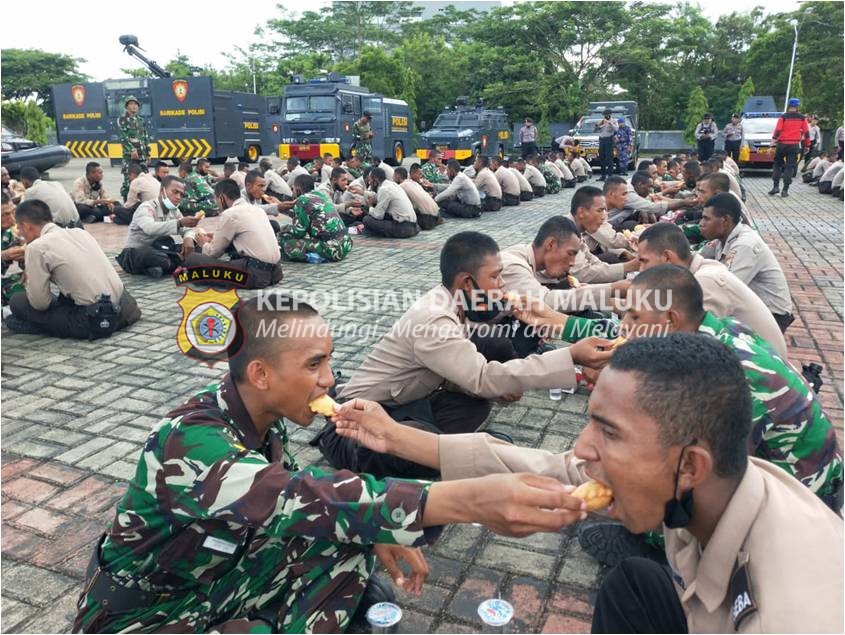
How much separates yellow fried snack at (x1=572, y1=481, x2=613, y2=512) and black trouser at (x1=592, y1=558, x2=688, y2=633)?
299 millimetres

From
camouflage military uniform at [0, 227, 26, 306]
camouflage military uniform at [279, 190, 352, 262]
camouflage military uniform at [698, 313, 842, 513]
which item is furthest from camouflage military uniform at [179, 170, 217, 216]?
camouflage military uniform at [698, 313, 842, 513]

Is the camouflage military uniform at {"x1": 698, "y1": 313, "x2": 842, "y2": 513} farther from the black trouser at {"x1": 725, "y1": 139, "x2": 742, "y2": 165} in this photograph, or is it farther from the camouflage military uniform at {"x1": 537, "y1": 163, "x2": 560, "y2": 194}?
the black trouser at {"x1": 725, "y1": 139, "x2": 742, "y2": 165}

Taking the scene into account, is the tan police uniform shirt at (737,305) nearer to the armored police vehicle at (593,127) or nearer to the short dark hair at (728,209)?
the short dark hair at (728,209)

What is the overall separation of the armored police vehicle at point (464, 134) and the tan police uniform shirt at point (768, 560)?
2066 centimetres

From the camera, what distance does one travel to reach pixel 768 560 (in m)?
1.40

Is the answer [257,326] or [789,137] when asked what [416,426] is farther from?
[789,137]

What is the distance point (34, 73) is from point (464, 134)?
3447 centimetres

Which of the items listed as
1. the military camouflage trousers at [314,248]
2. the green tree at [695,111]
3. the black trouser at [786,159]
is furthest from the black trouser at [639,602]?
the green tree at [695,111]

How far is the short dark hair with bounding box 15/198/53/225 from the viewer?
5824 mm

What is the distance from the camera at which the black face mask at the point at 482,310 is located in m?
3.83

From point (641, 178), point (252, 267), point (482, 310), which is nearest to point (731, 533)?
point (482, 310)

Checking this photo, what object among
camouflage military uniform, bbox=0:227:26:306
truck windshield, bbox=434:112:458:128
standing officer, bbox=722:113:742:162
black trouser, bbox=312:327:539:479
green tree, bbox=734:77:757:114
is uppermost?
green tree, bbox=734:77:757:114

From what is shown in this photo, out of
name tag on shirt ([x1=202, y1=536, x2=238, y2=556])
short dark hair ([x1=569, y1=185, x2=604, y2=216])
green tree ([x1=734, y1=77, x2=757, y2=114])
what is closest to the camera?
name tag on shirt ([x1=202, y1=536, x2=238, y2=556])

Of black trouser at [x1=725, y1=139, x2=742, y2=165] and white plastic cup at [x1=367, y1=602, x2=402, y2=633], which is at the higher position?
black trouser at [x1=725, y1=139, x2=742, y2=165]
